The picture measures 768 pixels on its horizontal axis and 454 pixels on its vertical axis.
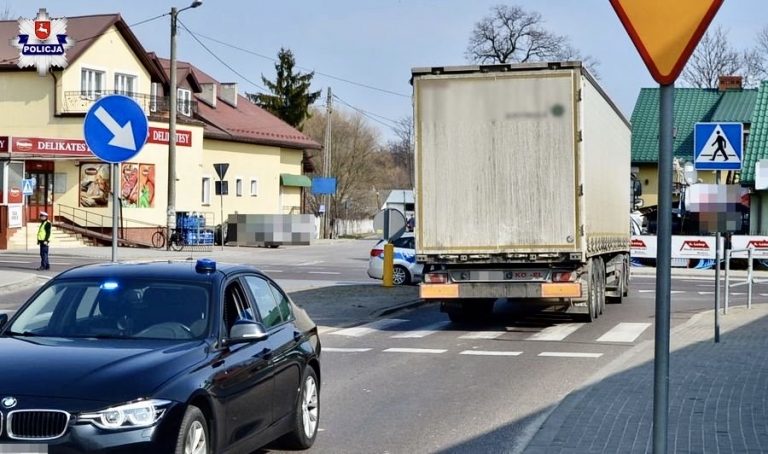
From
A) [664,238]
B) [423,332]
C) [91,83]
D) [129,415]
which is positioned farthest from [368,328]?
[91,83]

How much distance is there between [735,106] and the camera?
2297 inches

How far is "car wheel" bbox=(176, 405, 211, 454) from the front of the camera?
6.14 m

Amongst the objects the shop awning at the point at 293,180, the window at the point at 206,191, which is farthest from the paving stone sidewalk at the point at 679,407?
the shop awning at the point at 293,180

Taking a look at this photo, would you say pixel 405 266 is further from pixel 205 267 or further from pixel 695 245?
pixel 205 267

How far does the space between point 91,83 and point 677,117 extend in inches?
1195

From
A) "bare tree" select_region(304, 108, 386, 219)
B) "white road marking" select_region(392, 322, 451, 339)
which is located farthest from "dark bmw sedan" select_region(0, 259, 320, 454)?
"bare tree" select_region(304, 108, 386, 219)

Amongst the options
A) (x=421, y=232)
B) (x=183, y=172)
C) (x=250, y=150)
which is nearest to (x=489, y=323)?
(x=421, y=232)

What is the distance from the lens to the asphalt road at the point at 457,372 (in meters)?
9.27

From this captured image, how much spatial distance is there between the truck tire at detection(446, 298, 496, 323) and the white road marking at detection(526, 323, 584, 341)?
55.0 inches

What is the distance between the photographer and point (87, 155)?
46250mm

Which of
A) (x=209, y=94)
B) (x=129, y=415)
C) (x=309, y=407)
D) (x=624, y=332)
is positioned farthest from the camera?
(x=209, y=94)

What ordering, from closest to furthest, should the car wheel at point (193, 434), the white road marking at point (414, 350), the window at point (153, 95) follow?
the car wheel at point (193, 434)
the white road marking at point (414, 350)
the window at point (153, 95)

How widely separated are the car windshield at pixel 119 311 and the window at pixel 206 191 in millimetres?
48899

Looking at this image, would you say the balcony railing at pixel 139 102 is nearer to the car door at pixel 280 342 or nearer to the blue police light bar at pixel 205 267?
the car door at pixel 280 342
